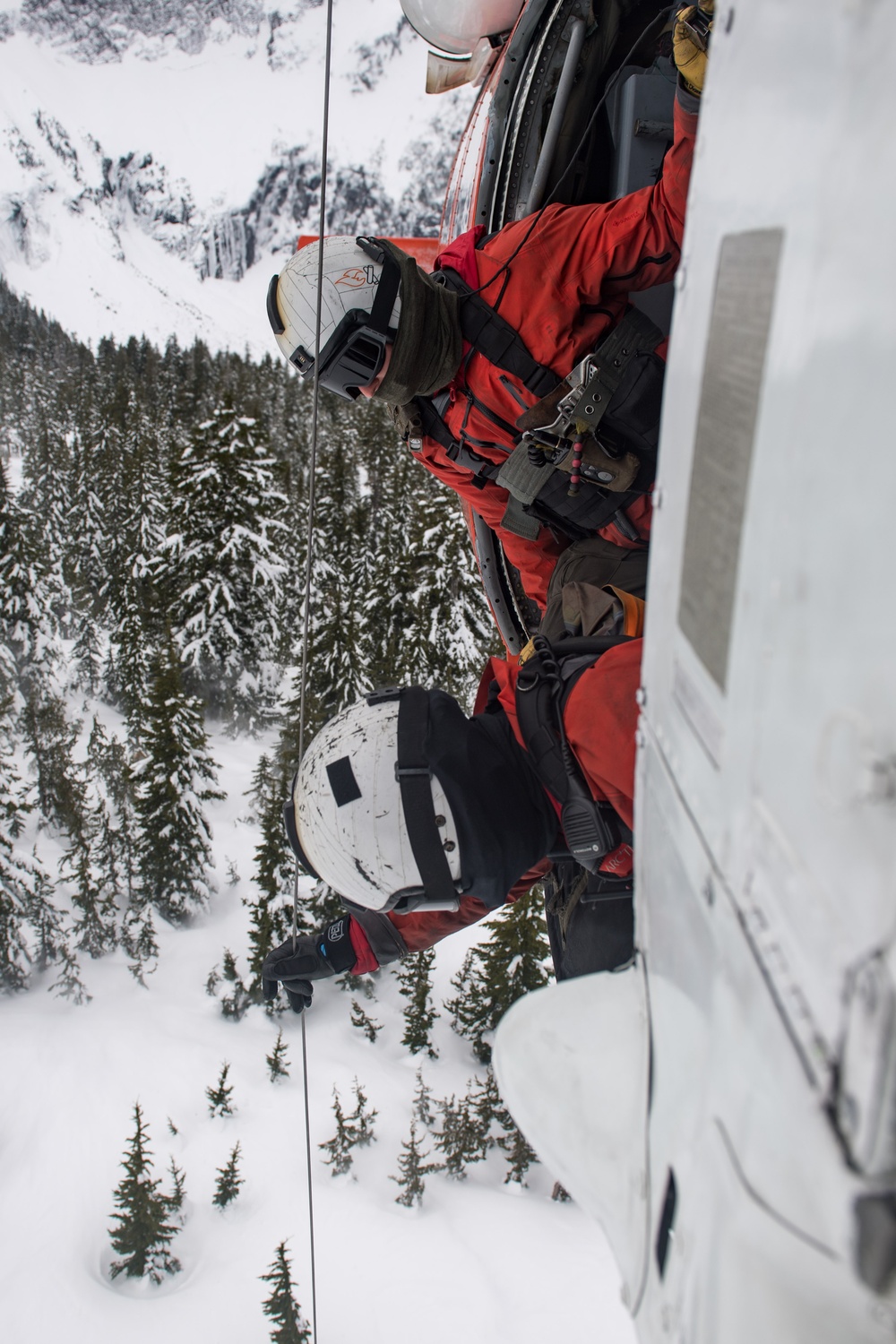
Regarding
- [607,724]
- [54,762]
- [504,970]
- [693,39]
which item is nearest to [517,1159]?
[504,970]

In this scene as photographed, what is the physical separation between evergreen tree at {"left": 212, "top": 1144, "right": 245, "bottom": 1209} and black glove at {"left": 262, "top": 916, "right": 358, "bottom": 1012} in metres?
10.5

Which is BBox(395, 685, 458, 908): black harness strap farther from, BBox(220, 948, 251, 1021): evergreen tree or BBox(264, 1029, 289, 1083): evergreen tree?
BBox(220, 948, 251, 1021): evergreen tree

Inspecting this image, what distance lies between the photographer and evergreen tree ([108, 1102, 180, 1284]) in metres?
11.4

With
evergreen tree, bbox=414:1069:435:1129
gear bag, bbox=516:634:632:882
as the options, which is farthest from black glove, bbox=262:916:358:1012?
evergreen tree, bbox=414:1069:435:1129

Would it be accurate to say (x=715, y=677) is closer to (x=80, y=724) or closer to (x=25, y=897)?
(x=25, y=897)

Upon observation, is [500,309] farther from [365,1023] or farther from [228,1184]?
[365,1023]

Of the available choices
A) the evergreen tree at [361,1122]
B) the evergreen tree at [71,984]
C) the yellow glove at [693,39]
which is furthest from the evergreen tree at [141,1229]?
the yellow glove at [693,39]

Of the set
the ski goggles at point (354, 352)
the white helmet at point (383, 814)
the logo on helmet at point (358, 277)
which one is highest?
the logo on helmet at point (358, 277)

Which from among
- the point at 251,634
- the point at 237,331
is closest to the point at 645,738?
the point at 251,634

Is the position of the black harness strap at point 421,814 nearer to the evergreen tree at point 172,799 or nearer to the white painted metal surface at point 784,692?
the white painted metal surface at point 784,692

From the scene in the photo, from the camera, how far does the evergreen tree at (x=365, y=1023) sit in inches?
606

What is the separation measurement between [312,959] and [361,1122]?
11532mm

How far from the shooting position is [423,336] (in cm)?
349

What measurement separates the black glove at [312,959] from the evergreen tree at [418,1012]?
1142 centimetres
